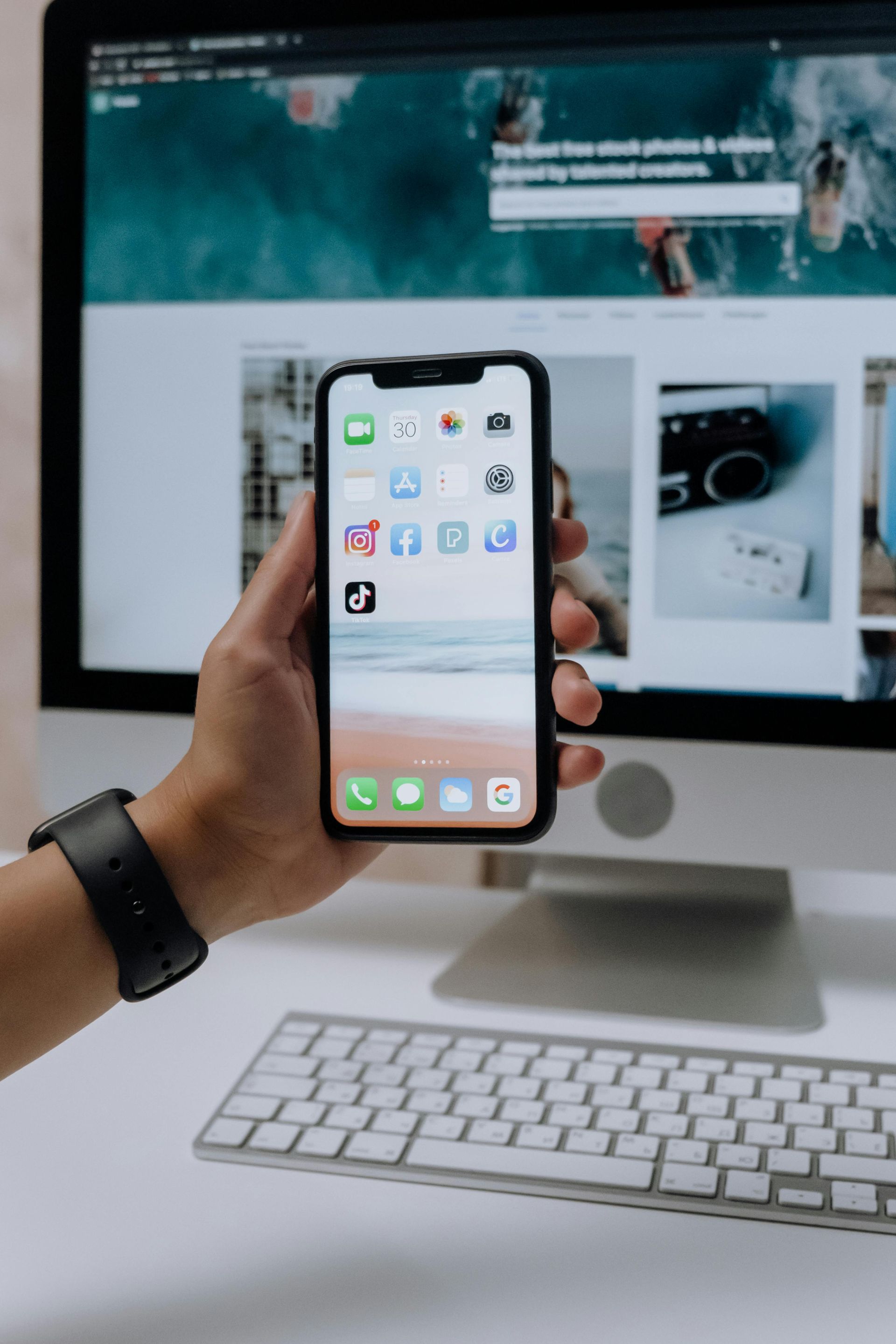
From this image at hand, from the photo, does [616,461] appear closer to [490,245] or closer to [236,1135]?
[490,245]

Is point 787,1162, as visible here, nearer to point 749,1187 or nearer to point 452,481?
point 749,1187

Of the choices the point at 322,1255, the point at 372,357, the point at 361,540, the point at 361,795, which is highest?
the point at 372,357

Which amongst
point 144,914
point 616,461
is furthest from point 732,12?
point 144,914

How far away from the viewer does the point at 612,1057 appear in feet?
1.41

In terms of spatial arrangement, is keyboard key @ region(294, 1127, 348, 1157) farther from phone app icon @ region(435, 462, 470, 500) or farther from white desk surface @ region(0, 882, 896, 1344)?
phone app icon @ region(435, 462, 470, 500)

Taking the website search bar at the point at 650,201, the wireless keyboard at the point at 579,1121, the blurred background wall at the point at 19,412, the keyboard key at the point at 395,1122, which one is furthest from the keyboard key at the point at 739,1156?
the blurred background wall at the point at 19,412

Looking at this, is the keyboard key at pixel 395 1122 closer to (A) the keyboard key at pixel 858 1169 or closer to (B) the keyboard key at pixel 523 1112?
(B) the keyboard key at pixel 523 1112

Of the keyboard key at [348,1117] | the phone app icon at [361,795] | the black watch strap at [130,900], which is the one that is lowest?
the keyboard key at [348,1117]

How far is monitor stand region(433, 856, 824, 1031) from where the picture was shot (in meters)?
0.52

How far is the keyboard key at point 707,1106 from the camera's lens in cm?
39

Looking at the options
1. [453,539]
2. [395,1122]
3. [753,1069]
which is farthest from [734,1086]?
[453,539]

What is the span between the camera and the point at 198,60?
0.60m

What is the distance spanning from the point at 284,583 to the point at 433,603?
6 centimetres

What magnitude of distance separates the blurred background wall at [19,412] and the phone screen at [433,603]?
1.78ft
